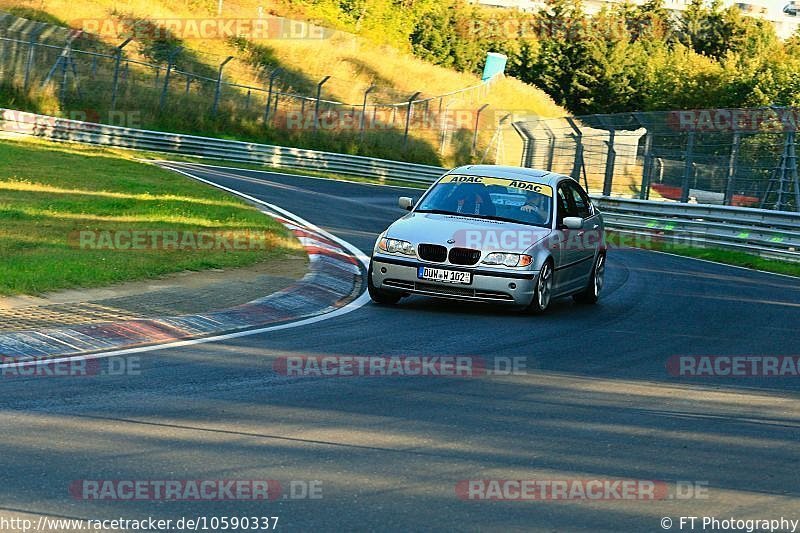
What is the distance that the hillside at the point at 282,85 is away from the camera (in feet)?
160

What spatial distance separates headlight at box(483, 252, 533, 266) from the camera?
41.3ft

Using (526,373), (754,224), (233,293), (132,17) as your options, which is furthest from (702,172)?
(132,17)

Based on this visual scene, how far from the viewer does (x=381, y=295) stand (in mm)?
12875

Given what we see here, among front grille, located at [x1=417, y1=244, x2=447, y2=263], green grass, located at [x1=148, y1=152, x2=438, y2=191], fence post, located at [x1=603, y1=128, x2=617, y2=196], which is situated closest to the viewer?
front grille, located at [x1=417, y1=244, x2=447, y2=263]

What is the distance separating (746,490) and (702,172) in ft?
74.5

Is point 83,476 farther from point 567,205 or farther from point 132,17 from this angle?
point 132,17

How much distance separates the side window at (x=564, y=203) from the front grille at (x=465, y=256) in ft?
5.09

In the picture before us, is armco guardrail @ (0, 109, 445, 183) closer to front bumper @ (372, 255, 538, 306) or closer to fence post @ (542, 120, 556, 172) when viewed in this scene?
fence post @ (542, 120, 556, 172)

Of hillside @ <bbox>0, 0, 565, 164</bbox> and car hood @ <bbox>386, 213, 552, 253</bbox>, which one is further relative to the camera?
hillside @ <bbox>0, 0, 565, 164</bbox>

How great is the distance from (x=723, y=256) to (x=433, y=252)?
13.0 m

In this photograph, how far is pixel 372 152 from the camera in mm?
51562

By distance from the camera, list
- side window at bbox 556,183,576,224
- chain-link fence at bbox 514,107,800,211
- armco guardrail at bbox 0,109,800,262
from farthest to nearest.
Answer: chain-link fence at bbox 514,107,800,211 → armco guardrail at bbox 0,109,800,262 → side window at bbox 556,183,576,224

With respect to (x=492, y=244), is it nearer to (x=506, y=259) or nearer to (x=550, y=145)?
(x=506, y=259)

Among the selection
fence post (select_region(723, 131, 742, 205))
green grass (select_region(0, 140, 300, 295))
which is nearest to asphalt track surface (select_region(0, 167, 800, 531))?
green grass (select_region(0, 140, 300, 295))
